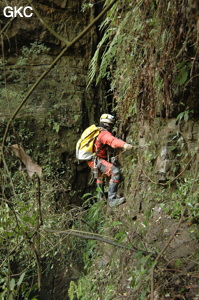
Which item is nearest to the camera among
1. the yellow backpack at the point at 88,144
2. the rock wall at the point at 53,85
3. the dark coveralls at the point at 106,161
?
the dark coveralls at the point at 106,161

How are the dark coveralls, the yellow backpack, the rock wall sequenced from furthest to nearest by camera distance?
the rock wall
the yellow backpack
the dark coveralls

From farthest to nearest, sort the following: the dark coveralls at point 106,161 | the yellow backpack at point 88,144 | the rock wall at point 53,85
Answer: the rock wall at point 53,85 < the yellow backpack at point 88,144 < the dark coveralls at point 106,161

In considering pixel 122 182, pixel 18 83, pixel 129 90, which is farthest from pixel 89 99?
pixel 129 90

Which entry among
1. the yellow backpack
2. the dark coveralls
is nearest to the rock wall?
the yellow backpack

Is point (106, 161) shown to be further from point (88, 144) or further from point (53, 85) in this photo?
point (53, 85)

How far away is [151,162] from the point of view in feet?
15.9

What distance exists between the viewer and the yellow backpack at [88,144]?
6.24 m

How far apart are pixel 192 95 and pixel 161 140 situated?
85cm

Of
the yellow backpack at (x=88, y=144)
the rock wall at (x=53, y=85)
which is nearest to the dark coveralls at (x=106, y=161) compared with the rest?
the yellow backpack at (x=88, y=144)

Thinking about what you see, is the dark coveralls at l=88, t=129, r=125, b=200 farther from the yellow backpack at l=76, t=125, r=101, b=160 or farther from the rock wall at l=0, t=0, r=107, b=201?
the rock wall at l=0, t=0, r=107, b=201

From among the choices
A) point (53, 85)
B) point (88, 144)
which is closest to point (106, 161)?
point (88, 144)

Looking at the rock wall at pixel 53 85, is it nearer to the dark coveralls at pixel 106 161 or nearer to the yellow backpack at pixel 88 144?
the yellow backpack at pixel 88 144

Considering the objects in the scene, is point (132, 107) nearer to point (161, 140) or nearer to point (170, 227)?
point (161, 140)

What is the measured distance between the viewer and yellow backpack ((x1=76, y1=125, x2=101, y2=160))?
20.5 ft
